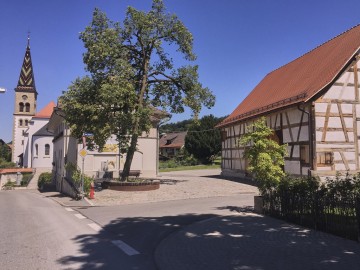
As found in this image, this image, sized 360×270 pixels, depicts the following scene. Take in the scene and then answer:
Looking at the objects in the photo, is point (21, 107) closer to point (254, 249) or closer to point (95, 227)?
point (95, 227)

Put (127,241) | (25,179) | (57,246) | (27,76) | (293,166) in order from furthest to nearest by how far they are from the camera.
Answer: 1. (27,76)
2. (25,179)
3. (293,166)
4. (127,241)
5. (57,246)

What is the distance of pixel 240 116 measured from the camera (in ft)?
92.9

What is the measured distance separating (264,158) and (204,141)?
1616 inches

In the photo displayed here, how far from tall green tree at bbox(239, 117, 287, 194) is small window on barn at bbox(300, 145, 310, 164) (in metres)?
7.52

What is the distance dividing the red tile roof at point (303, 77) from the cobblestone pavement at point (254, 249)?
11.4m

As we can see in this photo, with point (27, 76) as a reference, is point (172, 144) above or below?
below

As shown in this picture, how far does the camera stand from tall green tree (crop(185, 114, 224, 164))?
53344 mm

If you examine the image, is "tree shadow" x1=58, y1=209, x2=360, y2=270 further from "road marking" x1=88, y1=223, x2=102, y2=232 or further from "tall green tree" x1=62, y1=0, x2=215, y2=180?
"tall green tree" x1=62, y1=0, x2=215, y2=180

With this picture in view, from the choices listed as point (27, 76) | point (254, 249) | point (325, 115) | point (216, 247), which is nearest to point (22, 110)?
point (27, 76)

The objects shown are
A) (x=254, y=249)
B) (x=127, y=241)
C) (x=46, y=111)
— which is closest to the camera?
(x=254, y=249)

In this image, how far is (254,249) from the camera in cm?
811

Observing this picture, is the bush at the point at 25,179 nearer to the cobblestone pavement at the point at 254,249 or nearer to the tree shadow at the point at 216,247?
the tree shadow at the point at 216,247

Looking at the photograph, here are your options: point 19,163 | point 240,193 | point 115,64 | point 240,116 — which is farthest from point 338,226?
point 19,163

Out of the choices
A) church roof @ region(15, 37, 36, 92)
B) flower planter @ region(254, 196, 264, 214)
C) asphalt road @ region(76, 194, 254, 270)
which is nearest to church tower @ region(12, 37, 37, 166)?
church roof @ region(15, 37, 36, 92)
